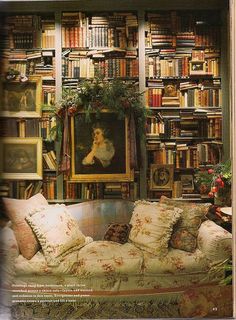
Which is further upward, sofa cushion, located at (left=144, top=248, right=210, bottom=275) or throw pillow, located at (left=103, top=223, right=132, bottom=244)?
throw pillow, located at (left=103, top=223, right=132, bottom=244)

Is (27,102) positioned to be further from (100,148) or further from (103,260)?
(103,260)

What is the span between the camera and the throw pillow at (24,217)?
3506 mm

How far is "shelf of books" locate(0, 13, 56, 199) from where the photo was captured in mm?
3510

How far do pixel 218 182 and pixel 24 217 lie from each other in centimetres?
125

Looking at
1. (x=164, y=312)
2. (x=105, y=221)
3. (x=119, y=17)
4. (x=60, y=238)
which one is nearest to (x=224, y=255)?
(x=164, y=312)

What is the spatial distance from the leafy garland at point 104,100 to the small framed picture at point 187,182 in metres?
0.38

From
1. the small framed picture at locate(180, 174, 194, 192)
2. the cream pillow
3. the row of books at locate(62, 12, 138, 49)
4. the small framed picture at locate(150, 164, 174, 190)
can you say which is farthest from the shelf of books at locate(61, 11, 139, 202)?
the cream pillow

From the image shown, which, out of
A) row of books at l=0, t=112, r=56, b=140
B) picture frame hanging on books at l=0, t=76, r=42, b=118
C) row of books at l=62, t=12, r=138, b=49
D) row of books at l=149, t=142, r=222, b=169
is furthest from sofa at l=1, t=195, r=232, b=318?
row of books at l=62, t=12, r=138, b=49

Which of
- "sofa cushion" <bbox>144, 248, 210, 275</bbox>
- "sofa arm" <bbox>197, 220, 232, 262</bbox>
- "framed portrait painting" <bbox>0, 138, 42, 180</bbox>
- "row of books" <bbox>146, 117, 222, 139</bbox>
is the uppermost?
"row of books" <bbox>146, 117, 222, 139</bbox>

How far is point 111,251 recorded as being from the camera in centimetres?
354

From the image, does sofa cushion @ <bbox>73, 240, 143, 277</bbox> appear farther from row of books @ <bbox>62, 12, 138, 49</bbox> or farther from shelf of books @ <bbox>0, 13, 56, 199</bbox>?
row of books @ <bbox>62, 12, 138, 49</bbox>

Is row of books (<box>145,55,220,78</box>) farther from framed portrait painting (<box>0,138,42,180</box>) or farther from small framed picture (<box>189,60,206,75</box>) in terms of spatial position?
framed portrait painting (<box>0,138,42,180</box>)

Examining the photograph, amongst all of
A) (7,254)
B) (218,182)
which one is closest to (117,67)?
(218,182)

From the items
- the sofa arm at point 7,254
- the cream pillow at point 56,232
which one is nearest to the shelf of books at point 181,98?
the cream pillow at point 56,232
